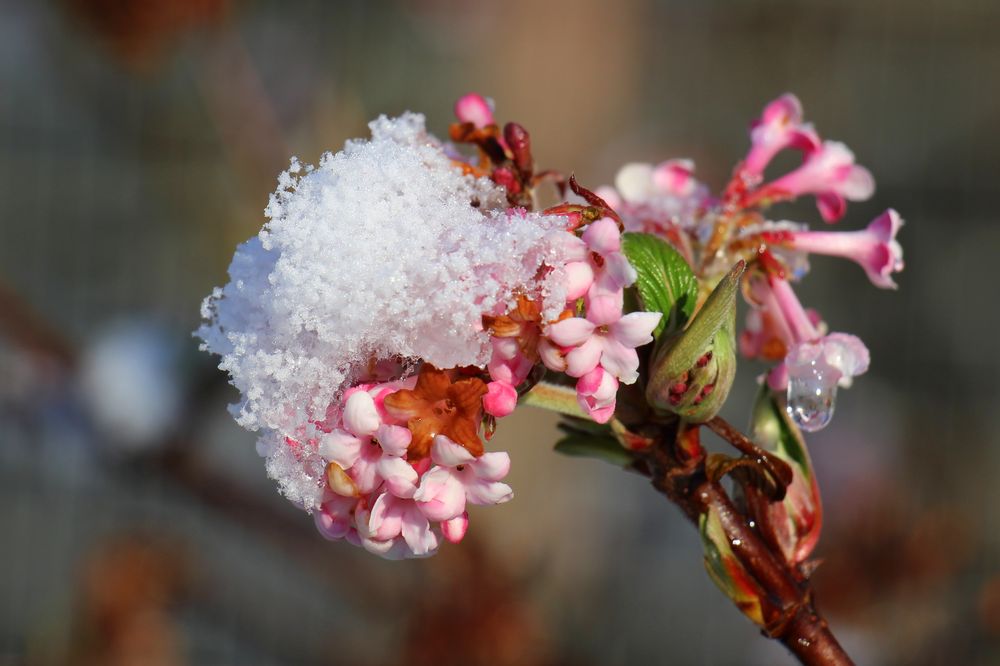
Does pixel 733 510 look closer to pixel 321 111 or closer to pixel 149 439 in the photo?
pixel 321 111

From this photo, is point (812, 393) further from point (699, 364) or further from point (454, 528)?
point (454, 528)

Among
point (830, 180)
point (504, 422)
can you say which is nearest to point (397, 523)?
point (830, 180)

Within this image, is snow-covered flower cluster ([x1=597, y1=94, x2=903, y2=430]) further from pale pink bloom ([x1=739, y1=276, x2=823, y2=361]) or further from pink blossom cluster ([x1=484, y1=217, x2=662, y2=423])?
pink blossom cluster ([x1=484, y1=217, x2=662, y2=423])

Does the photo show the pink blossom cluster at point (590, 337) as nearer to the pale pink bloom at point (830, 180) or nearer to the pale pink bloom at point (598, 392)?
the pale pink bloom at point (598, 392)

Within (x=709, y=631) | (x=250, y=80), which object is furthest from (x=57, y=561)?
(x=709, y=631)

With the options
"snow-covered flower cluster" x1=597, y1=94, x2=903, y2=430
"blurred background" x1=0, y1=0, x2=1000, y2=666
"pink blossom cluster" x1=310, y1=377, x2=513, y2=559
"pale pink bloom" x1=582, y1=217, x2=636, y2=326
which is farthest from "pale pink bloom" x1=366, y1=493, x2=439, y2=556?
"blurred background" x1=0, y1=0, x2=1000, y2=666

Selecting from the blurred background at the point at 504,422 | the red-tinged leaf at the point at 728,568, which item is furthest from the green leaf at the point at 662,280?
the blurred background at the point at 504,422
